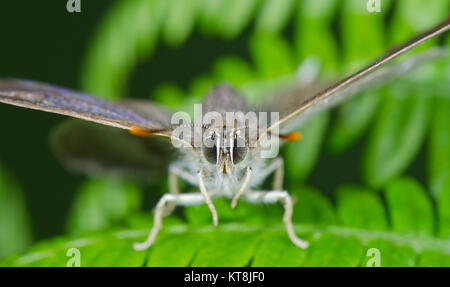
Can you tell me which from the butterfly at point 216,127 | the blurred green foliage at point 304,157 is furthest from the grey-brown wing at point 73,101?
the blurred green foliage at point 304,157

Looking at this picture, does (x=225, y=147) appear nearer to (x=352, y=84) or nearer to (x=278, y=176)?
(x=352, y=84)

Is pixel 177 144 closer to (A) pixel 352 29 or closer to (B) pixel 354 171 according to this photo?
(A) pixel 352 29

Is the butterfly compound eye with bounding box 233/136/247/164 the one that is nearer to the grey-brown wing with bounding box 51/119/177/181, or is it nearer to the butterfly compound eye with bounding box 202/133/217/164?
the butterfly compound eye with bounding box 202/133/217/164

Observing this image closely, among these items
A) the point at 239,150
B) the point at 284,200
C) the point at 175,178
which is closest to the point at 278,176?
the point at 284,200

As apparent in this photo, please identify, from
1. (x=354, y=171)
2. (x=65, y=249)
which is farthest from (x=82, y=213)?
(x=354, y=171)

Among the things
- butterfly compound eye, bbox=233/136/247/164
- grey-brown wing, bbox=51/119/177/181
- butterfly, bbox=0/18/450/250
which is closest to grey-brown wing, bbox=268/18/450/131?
butterfly, bbox=0/18/450/250

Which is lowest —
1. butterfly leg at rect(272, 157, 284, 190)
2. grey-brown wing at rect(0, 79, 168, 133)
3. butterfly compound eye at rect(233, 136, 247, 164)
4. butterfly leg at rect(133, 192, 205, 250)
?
butterfly leg at rect(133, 192, 205, 250)
